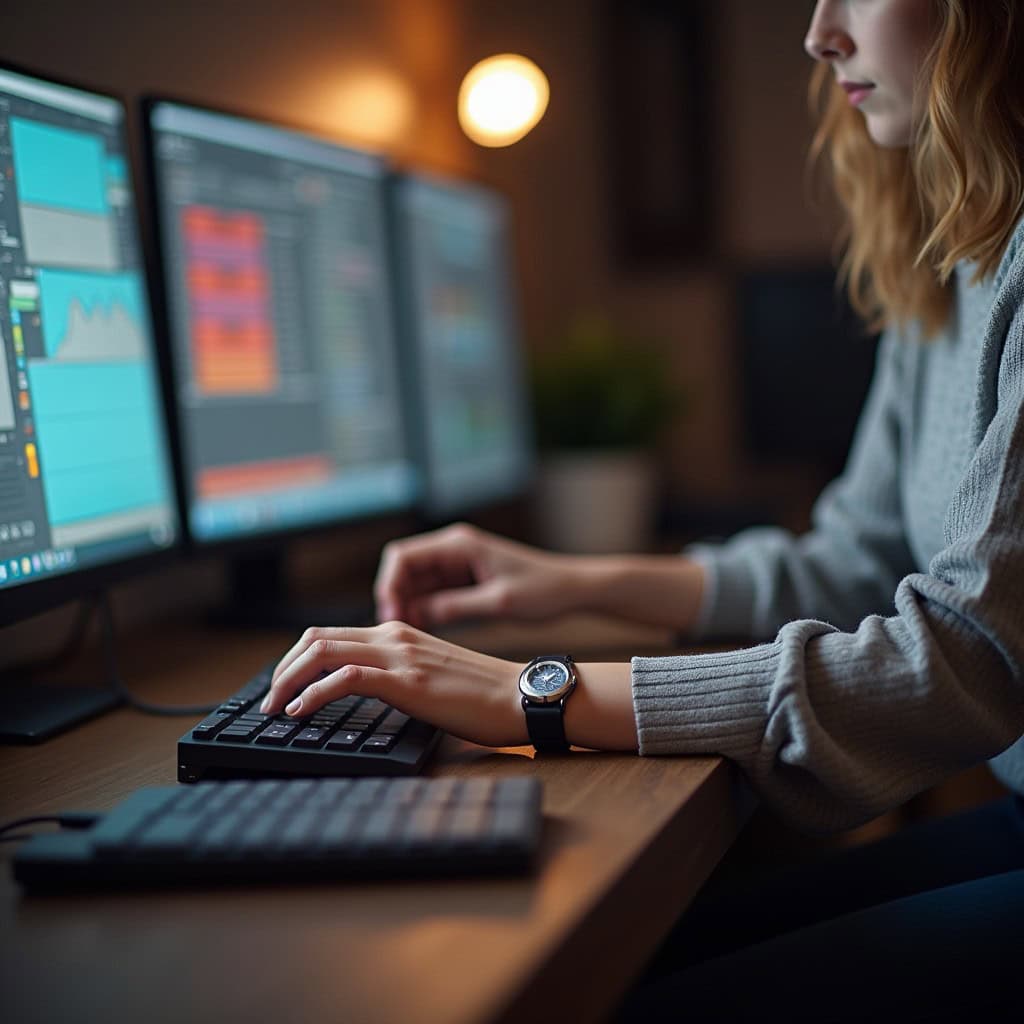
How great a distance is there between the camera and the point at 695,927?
88 centimetres

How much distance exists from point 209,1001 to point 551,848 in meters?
0.18

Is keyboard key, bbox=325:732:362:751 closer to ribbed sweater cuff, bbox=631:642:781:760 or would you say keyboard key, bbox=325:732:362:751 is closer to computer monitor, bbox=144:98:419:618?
ribbed sweater cuff, bbox=631:642:781:760

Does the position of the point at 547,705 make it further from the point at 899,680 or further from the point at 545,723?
the point at 899,680

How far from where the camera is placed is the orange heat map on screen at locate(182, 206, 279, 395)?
3.37 feet

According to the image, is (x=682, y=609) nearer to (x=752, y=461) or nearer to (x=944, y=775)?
(x=944, y=775)

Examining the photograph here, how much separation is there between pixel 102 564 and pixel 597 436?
103 centimetres

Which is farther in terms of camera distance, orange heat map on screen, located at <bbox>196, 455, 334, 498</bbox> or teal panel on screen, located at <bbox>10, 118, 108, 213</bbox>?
orange heat map on screen, located at <bbox>196, 455, 334, 498</bbox>

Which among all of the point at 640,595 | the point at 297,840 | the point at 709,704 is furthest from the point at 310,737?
the point at 640,595

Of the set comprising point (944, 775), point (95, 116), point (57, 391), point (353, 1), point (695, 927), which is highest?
point (353, 1)

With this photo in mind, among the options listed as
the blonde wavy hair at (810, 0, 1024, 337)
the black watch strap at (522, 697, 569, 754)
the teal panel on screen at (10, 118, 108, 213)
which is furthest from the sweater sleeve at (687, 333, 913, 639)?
the teal panel on screen at (10, 118, 108, 213)

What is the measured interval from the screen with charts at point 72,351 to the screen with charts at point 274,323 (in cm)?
6

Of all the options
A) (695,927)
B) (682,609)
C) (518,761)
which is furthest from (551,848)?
(682,609)

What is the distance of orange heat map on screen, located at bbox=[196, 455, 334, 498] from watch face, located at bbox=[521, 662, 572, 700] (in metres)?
0.48

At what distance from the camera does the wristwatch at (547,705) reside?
2.20 feet
